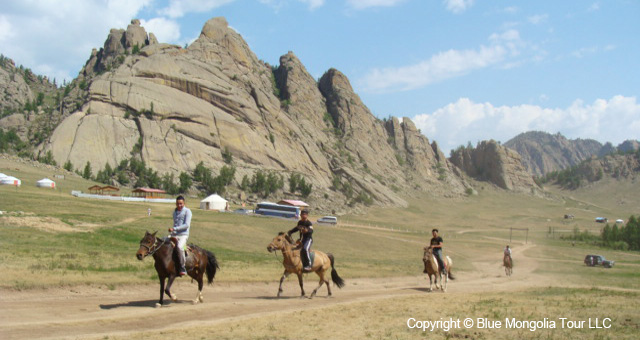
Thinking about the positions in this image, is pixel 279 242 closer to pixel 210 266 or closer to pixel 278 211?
pixel 210 266

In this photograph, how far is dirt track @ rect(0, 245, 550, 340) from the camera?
45.8 ft

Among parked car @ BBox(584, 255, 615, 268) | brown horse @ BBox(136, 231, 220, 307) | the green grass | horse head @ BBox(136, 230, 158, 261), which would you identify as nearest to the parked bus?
the green grass

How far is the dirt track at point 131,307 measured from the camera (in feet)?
45.8

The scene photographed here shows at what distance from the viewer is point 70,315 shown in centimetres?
1571

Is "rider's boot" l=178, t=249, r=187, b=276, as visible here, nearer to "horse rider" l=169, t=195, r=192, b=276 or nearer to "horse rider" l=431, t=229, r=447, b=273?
"horse rider" l=169, t=195, r=192, b=276

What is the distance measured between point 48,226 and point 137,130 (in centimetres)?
12098

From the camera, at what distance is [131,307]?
1739cm

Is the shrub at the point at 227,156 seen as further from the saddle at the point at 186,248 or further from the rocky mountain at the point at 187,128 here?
the saddle at the point at 186,248

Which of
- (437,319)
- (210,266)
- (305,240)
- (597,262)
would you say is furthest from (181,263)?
(597,262)

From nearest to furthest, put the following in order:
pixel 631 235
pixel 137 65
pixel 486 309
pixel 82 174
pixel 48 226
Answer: pixel 486 309 < pixel 48 226 < pixel 631 235 < pixel 82 174 < pixel 137 65

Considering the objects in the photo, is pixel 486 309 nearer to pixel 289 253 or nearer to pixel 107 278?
pixel 289 253

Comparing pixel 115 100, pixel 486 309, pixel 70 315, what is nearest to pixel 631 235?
pixel 486 309

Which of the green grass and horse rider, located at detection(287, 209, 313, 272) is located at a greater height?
horse rider, located at detection(287, 209, 313, 272)

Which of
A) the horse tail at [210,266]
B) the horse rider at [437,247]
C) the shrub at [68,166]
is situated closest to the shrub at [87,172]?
the shrub at [68,166]
